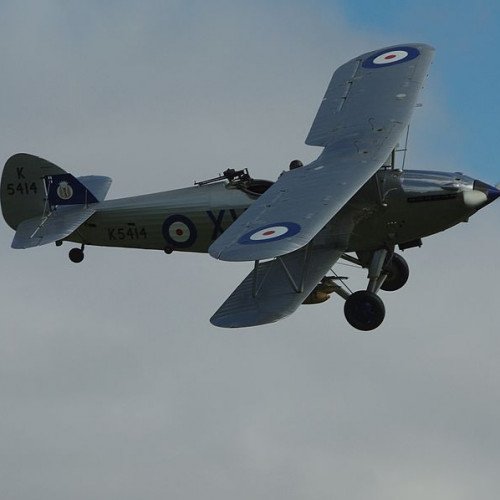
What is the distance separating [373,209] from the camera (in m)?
21.3

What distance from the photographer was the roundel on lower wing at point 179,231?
22.8m

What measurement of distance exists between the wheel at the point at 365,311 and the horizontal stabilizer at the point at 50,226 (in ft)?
14.4

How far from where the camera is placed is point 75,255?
23688 mm

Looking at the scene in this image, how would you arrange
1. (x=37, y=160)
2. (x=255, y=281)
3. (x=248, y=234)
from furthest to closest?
(x=37, y=160) < (x=255, y=281) < (x=248, y=234)

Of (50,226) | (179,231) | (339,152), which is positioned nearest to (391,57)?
(339,152)

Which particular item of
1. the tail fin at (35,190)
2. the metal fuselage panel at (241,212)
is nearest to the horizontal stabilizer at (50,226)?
the tail fin at (35,190)

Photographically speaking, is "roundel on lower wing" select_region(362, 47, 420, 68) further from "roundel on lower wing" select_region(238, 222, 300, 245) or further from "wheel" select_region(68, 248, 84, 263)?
"roundel on lower wing" select_region(238, 222, 300, 245)

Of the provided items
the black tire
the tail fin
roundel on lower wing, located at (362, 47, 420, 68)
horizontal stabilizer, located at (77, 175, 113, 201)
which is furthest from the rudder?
roundel on lower wing, located at (362, 47, 420, 68)

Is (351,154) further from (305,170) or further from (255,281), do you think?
(255,281)

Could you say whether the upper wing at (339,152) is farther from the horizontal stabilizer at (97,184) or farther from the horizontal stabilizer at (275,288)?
the horizontal stabilizer at (97,184)

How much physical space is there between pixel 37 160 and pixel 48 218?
1.05 metres

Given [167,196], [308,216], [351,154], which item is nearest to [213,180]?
[167,196]

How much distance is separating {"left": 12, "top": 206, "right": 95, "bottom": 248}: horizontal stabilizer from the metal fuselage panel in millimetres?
303

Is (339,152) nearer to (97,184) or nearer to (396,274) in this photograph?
(396,274)
